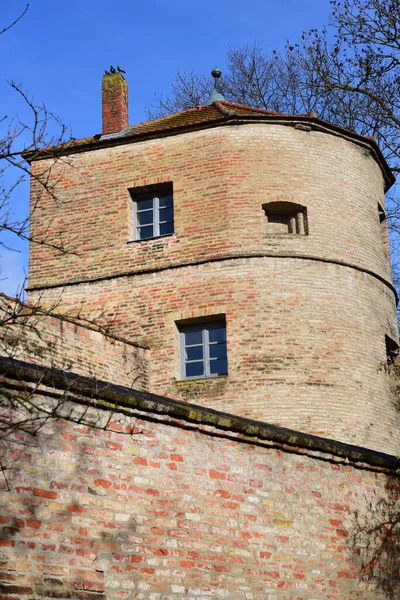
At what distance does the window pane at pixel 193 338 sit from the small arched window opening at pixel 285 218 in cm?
238

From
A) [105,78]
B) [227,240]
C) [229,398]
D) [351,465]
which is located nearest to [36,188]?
[105,78]

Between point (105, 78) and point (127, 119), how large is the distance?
43.5 inches

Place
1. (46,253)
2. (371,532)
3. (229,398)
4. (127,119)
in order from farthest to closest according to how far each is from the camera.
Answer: (127,119) → (46,253) → (229,398) → (371,532)

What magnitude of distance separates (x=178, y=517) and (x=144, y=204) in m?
10.8

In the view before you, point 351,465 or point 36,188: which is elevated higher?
point 36,188

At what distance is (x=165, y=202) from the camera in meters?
17.3

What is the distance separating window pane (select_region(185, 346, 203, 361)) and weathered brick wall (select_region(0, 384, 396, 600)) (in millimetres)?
6764

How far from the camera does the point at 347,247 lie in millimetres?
16906

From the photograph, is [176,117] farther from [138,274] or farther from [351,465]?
[351,465]

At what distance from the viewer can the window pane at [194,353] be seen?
1612 cm

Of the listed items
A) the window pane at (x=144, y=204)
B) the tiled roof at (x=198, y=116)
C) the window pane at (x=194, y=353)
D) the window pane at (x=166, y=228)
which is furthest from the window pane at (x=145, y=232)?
the window pane at (x=194, y=353)

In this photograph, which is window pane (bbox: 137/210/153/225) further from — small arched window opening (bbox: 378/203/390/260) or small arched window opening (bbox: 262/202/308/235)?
small arched window opening (bbox: 378/203/390/260)

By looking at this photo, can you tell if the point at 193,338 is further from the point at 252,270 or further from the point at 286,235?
the point at 286,235

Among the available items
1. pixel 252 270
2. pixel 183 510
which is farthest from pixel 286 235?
pixel 183 510
